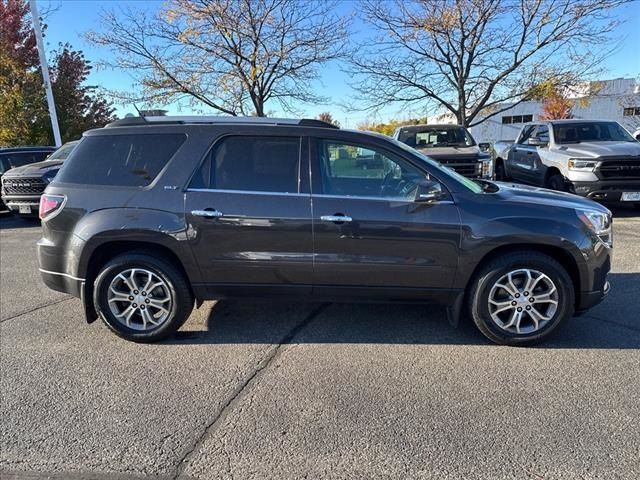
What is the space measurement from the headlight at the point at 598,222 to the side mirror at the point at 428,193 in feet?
3.76

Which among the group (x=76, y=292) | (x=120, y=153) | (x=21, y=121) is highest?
(x=21, y=121)

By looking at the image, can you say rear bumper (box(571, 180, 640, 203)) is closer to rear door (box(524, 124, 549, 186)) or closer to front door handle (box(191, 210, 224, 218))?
rear door (box(524, 124, 549, 186))

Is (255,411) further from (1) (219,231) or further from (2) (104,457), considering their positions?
(1) (219,231)

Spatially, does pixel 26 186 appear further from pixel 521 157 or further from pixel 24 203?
pixel 521 157

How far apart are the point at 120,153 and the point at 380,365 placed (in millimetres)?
2800

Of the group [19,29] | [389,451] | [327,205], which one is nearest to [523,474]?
[389,451]

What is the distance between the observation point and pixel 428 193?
3.45 metres

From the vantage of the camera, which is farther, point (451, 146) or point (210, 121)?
point (451, 146)

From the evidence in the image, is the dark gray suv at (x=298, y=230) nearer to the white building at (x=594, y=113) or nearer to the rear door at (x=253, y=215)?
the rear door at (x=253, y=215)

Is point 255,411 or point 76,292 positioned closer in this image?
point 255,411

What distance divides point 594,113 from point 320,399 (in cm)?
4220

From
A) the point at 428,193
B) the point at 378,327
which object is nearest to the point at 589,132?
the point at 428,193

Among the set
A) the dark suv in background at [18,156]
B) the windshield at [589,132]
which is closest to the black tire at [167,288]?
the windshield at [589,132]

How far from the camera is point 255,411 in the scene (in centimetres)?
280
